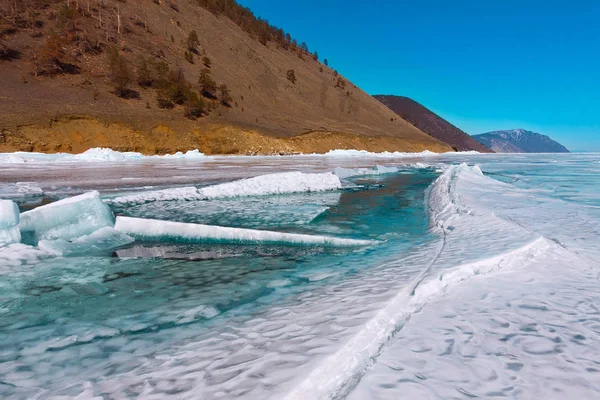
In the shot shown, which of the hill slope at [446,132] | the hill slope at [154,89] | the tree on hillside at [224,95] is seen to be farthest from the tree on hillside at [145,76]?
the hill slope at [446,132]

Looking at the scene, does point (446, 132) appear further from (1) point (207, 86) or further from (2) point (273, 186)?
(2) point (273, 186)

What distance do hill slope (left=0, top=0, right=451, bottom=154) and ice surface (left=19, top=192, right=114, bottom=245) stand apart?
3194 centimetres

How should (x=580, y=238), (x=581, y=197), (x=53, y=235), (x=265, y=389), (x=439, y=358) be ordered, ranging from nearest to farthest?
(x=265, y=389)
(x=439, y=358)
(x=580, y=238)
(x=53, y=235)
(x=581, y=197)

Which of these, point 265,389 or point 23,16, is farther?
point 23,16

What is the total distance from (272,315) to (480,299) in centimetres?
176

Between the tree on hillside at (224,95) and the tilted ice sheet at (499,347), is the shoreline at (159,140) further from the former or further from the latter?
the tilted ice sheet at (499,347)

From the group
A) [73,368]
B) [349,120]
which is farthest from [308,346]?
[349,120]

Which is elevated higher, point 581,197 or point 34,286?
point 581,197

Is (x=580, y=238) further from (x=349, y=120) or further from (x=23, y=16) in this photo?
(x=349, y=120)

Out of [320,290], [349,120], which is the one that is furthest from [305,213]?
[349,120]

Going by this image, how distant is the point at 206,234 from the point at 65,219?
2.18 m

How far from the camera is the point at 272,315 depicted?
9.16 feet

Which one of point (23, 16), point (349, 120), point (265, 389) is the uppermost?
point (23, 16)

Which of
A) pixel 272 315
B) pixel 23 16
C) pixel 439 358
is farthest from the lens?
pixel 23 16
